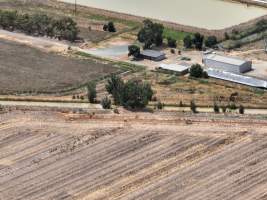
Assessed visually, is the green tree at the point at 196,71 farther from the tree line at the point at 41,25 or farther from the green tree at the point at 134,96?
the tree line at the point at 41,25

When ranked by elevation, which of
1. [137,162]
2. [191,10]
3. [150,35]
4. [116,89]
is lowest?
[137,162]

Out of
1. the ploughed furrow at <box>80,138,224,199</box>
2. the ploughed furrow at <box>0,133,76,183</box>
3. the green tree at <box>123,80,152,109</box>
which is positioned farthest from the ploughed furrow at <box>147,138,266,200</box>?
the green tree at <box>123,80,152,109</box>

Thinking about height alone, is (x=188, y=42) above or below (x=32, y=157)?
above

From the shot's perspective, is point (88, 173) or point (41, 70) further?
point (41, 70)

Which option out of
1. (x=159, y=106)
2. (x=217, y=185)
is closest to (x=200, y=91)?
(x=159, y=106)

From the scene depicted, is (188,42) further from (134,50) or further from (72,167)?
(72,167)

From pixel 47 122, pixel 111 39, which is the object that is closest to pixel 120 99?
pixel 47 122

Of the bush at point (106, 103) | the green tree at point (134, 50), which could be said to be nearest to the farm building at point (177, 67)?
the green tree at point (134, 50)
